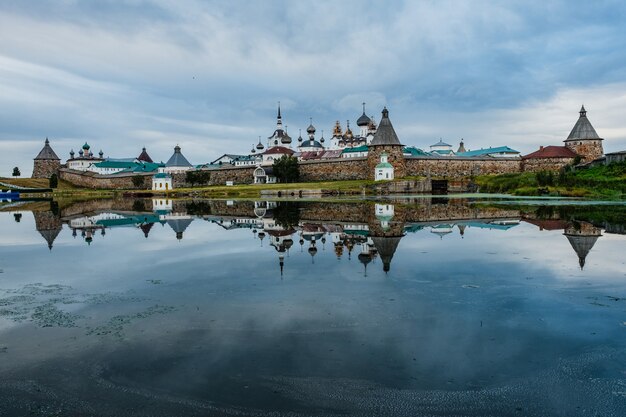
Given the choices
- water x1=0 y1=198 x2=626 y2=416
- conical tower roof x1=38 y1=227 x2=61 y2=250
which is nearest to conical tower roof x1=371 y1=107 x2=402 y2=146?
conical tower roof x1=38 y1=227 x2=61 y2=250

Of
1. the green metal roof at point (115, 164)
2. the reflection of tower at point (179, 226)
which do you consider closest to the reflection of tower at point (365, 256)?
the reflection of tower at point (179, 226)

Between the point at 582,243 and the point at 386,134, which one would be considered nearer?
the point at 582,243

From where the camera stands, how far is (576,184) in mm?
37719

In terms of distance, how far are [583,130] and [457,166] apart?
648 inches

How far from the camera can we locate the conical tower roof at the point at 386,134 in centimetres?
5672

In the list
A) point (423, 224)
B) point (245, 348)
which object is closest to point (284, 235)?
point (423, 224)

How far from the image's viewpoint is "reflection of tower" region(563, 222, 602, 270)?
38.2ft

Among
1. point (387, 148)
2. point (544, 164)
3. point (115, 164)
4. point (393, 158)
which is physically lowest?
point (544, 164)

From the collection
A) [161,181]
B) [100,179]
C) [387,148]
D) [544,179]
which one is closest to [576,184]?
[544,179]

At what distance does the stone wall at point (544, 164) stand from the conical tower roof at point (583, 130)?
3.46 metres

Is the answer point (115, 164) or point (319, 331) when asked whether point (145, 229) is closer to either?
point (319, 331)

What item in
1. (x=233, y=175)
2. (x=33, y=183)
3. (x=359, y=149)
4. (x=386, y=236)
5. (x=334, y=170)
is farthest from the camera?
(x=33, y=183)

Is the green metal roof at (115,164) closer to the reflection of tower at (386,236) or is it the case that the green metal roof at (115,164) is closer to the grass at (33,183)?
the grass at (33,183)

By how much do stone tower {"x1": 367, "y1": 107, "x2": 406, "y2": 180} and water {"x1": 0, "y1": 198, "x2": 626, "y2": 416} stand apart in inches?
1741
